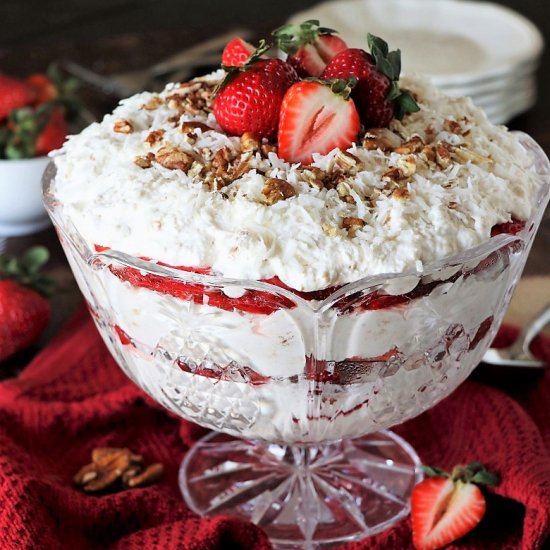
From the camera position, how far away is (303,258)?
3.19 ft

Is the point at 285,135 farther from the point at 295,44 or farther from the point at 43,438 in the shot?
the point at 43,438

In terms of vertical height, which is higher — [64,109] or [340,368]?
[340,368]

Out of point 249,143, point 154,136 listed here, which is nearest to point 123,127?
point 154,136

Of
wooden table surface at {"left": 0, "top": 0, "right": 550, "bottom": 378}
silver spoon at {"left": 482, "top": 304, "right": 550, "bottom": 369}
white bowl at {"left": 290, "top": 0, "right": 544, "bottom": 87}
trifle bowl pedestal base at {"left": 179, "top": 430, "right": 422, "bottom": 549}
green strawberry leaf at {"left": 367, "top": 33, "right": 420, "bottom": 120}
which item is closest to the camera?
green strawberry leaf at {"left": 367, "top": 33, "right": 420, "bottom": 120}

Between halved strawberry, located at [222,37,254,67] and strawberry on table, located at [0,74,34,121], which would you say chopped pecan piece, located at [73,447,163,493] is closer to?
halved strawberry, located at [222,37,254,67]

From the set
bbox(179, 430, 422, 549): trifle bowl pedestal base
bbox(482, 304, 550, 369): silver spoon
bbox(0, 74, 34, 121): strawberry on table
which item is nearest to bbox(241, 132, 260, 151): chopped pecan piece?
bbox(179, 430, 422, 549): trifle bowl pedestal base

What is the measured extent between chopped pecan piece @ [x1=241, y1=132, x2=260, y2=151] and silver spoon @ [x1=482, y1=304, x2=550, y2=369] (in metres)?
0.60

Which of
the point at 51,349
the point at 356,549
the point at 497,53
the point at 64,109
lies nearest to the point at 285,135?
the point at 356,549

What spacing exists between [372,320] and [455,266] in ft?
0.35

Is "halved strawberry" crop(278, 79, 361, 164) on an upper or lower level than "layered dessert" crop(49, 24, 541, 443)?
upper

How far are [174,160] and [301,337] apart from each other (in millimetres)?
272

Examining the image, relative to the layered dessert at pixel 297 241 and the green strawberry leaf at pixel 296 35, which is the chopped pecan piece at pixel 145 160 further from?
the green strawberry leaf at pixel 296 35

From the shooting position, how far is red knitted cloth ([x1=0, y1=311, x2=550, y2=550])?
1.20 metres

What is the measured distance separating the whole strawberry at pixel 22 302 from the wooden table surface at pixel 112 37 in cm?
5
